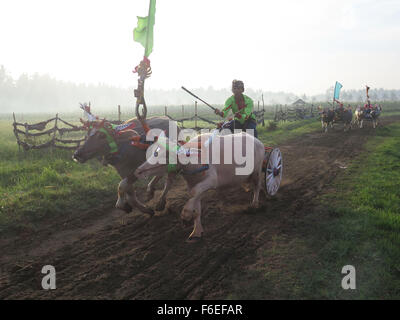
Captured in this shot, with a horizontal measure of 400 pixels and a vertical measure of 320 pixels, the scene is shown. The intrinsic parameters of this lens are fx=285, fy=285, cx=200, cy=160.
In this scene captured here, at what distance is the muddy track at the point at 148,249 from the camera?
386 cm

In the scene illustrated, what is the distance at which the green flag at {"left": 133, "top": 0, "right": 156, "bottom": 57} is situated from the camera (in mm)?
4711

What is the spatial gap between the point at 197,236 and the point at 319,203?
3.33m

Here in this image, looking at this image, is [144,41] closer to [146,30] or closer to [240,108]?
[146,30]

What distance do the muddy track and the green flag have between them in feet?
11.0

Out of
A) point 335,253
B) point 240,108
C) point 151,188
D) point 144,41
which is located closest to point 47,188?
point 151,188

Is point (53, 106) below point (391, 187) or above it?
above

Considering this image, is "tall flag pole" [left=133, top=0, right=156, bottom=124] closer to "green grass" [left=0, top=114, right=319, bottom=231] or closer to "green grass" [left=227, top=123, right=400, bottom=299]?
"green grass" [left=227, top=123, right=400, bottom=299]

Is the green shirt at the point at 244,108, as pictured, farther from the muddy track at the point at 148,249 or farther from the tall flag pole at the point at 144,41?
the tall flag pole at the point at 144,41

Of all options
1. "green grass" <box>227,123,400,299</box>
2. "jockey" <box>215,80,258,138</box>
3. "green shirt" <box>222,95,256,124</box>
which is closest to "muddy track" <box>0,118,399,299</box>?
"green grass" <box>227,123,400,299</box>

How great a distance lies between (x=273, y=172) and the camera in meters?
7.12

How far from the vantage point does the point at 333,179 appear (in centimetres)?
873

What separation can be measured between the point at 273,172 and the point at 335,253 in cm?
284
